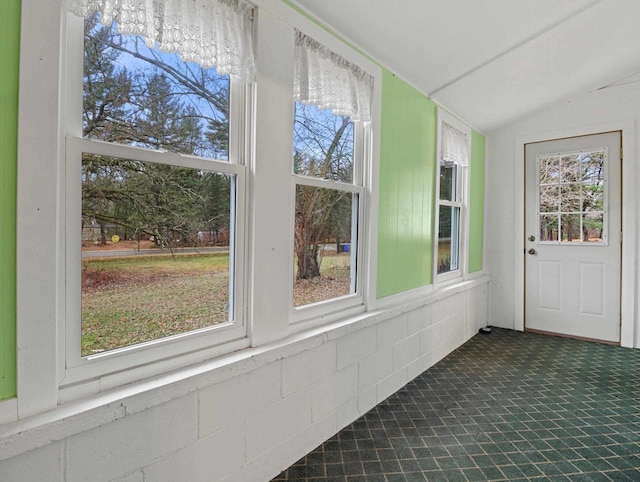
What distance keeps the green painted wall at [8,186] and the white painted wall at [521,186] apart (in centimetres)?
471

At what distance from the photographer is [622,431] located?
7.26 ft

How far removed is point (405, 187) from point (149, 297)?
6.91 ft

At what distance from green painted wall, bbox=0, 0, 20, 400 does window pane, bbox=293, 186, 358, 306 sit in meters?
1.26

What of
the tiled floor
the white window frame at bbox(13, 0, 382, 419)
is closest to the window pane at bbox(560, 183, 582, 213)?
the tiled floor

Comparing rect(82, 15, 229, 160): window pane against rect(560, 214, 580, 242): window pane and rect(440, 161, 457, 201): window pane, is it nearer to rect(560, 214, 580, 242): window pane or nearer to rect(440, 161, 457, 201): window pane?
rect(440, 161, 457, 201): window pane

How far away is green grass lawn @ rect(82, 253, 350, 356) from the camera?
131cm

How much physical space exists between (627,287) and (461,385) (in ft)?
7.88

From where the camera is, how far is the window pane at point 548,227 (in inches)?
167

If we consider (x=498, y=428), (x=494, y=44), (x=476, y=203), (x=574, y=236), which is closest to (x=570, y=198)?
(x=574, y=236)

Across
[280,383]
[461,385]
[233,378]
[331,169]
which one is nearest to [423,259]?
[461,385]

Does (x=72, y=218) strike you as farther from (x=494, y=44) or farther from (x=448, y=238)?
(x=448, y=238)

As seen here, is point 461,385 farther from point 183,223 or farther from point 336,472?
point 183,223

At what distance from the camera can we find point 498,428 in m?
2.25

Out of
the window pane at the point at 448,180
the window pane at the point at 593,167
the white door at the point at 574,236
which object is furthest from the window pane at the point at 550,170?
the window pane at the point at 448,180
